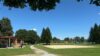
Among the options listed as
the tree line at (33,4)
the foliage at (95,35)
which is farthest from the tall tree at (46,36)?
the tree line at (33,4)

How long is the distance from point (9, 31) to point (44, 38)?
4769 cm

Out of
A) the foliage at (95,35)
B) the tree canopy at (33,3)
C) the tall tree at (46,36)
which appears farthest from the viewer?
the tall tree at (46,36)

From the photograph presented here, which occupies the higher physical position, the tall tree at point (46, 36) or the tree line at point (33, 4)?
the tall tree at point (46, 36)

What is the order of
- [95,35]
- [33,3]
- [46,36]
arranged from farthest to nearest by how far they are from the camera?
1. [46,36]
2. [95,35]
3. [33,3]

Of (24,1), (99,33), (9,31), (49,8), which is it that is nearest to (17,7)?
(24,1)

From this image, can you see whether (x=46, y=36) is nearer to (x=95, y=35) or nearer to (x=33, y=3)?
(x=95, y=35)

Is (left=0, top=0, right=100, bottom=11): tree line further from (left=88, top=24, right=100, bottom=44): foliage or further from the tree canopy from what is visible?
(left=88, top=24, right=100, bottom=44): foliage

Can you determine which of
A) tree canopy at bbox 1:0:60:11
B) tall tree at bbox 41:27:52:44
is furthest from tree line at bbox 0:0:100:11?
tall tree at bbox 41:27:52:44

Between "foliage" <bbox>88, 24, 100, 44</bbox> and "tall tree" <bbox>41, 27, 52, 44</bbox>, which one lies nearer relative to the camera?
"foliage" <bbox>88, 24, 100, 44</bbox>

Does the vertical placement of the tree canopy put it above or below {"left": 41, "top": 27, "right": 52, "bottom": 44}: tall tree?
below

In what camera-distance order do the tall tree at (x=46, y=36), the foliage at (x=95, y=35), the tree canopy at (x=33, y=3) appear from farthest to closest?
the tall tree at (x=46, y=36), the foliage at (x=95, y=35), the tree canopy at (x=33, y=3)

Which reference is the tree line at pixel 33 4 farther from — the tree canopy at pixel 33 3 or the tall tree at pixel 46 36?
the tall tree at pixel 46 36

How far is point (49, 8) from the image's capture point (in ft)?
20.0

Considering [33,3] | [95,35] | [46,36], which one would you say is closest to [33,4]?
[33,3]
